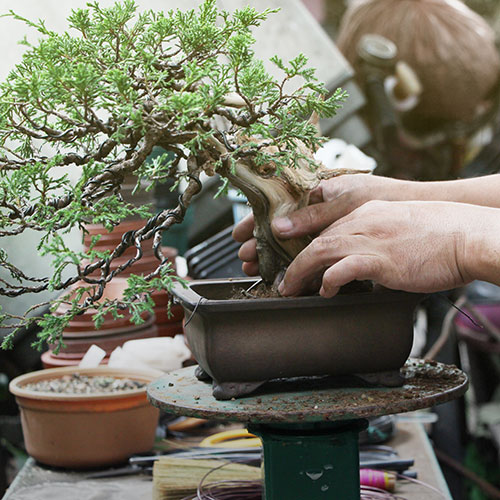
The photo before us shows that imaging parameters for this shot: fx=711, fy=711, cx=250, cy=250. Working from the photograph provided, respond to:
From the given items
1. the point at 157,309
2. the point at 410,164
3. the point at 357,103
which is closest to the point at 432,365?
the point at 157,309

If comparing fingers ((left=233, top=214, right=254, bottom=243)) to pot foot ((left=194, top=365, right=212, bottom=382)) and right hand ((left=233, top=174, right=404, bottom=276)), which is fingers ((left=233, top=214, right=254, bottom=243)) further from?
pot foot ((left=194, top=365, right=212, bottom=382))

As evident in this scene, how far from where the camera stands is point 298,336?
3.03 feet

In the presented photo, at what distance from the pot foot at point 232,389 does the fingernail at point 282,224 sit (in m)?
0.22

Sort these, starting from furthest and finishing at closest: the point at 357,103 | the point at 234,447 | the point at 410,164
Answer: the point at 410,164, the point at 357,103, the point at 234,447

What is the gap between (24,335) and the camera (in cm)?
175

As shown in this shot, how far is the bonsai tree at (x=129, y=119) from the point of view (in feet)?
2.63

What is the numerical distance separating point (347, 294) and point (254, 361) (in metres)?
0.15

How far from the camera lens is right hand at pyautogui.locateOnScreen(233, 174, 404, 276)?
3.41 feet

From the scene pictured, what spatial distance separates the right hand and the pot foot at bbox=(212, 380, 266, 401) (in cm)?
24

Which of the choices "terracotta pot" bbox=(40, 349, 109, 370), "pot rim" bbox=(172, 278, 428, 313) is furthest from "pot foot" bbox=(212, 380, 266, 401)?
"terracotta pot" bbox=(40, 349, 109, 370)

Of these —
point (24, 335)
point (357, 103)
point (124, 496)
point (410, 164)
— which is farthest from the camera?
point (410, 164)

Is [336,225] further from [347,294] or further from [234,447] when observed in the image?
[234,447]

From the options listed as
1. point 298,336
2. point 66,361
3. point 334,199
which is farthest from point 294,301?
point 66,361

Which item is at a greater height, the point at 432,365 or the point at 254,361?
the point at 254,361
